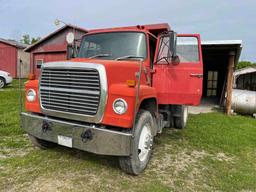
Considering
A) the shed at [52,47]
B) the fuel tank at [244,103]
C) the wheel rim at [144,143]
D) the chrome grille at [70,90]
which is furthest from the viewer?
the shed at [52,47]

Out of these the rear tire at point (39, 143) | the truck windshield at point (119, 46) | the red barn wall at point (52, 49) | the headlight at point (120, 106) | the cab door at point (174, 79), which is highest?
the red barn wall at point (52, 49)

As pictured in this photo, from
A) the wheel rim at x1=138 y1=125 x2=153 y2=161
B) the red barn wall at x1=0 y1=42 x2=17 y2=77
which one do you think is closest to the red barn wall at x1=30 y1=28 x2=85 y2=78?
the red barn wall at x1=0 y1=42 x2=17 y2=77

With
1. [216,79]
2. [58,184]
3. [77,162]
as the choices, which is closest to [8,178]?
[58,184]

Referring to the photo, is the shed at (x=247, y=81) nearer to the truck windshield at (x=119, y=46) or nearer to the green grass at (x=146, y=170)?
the green grass at (x=146, y=170)

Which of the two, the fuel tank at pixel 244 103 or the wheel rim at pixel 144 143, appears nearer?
the wheel rim at pixel 144 143

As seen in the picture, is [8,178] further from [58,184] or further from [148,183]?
[148,183]

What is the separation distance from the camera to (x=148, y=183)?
328 centimetres

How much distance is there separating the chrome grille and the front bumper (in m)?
0.21

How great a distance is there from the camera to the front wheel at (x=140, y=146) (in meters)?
3.24

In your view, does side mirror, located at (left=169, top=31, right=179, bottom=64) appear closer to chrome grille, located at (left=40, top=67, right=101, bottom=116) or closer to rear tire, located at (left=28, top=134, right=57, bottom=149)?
chrome grille, located at (left=40, top=67, right=101, bottom=116)

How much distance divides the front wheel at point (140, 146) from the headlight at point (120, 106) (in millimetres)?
400

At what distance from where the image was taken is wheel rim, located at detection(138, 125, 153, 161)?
3.53 meters

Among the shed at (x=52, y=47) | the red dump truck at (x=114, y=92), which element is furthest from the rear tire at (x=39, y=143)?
the shed at (x=52, y=47)

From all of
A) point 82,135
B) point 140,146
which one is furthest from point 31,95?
point 140,146
